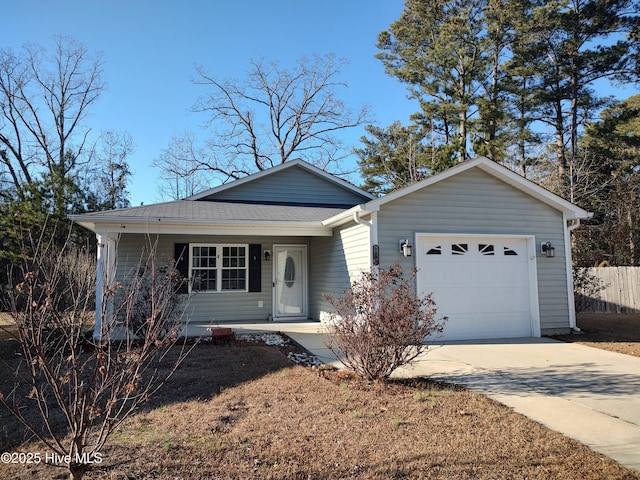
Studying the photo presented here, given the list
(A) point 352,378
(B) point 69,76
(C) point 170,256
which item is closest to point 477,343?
(A) point 352,378

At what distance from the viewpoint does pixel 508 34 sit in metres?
21.7

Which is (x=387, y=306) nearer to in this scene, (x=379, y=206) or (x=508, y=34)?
(x=379, y=206)

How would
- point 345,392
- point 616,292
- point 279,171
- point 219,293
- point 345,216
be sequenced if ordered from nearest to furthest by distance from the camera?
point 345,392
point 345,216
point 219,293
point 279,171
point 616,292

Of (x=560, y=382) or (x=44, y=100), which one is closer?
(x=560, y=382)

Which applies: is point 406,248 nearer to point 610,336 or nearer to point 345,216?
point 345,216

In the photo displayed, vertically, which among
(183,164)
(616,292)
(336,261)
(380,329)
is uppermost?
(183,164)

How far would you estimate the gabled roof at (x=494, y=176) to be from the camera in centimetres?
837

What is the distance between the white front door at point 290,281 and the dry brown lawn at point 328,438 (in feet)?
20.9

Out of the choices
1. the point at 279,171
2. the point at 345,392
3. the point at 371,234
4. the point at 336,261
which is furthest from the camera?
the point at 279,171

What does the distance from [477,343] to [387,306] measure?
4.12m

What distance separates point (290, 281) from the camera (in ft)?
38.7

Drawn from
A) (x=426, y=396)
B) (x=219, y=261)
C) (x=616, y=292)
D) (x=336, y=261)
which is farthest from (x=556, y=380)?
(x=616, y=292)

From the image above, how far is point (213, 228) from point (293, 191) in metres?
4.70

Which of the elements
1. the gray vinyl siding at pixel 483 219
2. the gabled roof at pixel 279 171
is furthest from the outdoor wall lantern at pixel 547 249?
the gabled roof at pixel 279 171
